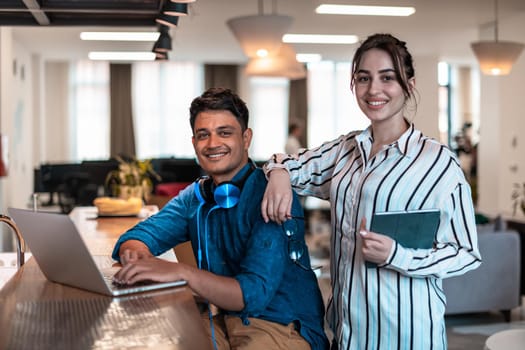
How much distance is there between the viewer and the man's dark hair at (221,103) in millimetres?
2170

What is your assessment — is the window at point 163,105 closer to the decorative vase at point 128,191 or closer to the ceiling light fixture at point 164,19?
the decorative vase at point 128,191

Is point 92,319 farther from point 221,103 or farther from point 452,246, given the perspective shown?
point 452,246

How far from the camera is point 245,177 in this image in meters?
2.21

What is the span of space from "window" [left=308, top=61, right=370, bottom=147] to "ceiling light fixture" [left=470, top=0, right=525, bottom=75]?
761 cm

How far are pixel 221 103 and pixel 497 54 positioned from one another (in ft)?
23.2

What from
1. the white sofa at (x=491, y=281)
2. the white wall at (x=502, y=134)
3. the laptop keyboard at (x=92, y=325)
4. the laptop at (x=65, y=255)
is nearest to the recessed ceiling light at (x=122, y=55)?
the white wall at (x=502, y=134)

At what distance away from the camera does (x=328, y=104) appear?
646 inches

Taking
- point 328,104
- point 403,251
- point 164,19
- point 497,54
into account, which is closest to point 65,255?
point 403,251

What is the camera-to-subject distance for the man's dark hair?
2.17 m

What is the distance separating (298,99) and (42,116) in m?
5.57

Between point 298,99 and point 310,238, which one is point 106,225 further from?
point 298,99

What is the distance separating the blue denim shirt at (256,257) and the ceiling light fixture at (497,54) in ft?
22.7

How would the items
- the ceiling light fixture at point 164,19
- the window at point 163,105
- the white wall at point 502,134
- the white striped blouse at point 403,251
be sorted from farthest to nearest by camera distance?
the window at point 163,105 < the white wall at point 502,134 < the ceiling light fixture at point 164,19 < the white striped blouse at point 403,251

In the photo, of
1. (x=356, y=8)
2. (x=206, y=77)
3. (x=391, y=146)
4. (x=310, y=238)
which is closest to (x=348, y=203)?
(x=391, y=146)
